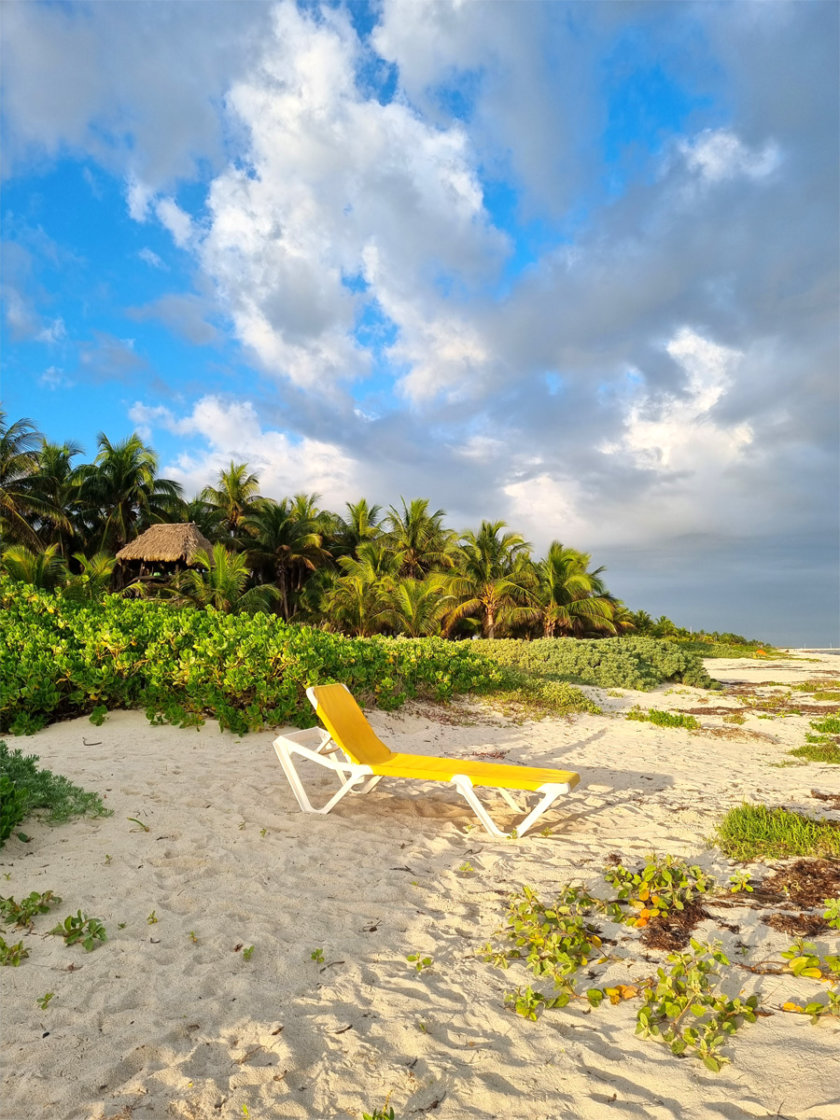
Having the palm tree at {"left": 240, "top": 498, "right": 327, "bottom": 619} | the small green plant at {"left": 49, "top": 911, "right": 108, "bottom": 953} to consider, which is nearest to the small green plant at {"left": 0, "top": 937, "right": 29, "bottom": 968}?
the small green plant at {"left": 49, "top": 911, "right": 108, "bottom": 953}

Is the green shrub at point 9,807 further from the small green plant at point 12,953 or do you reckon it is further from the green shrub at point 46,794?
the small green plant at point 12,953

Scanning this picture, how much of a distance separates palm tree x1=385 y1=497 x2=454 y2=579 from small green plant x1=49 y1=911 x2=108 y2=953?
27.4 metres

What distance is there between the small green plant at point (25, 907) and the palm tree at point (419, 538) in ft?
89.3

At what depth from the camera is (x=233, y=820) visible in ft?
15.8

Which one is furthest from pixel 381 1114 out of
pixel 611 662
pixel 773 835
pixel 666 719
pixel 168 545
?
pixel 168 545

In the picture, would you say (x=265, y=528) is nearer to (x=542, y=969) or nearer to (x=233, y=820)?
(x=233, y=820)

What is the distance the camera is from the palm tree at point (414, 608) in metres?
24.0

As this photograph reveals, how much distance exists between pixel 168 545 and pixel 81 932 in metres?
23.1

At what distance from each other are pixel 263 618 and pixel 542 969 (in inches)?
275

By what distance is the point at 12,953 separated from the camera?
9.83ft

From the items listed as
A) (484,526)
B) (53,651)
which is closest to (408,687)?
(53,651)

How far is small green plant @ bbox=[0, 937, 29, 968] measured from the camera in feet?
9.69

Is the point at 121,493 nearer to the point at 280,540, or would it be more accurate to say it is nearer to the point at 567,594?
the point at 280,540

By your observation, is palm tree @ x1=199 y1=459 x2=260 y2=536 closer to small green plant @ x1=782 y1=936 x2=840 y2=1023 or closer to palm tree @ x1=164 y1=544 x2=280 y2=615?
palm tree @ x1=164 y1=544 x2=280 y2=615
